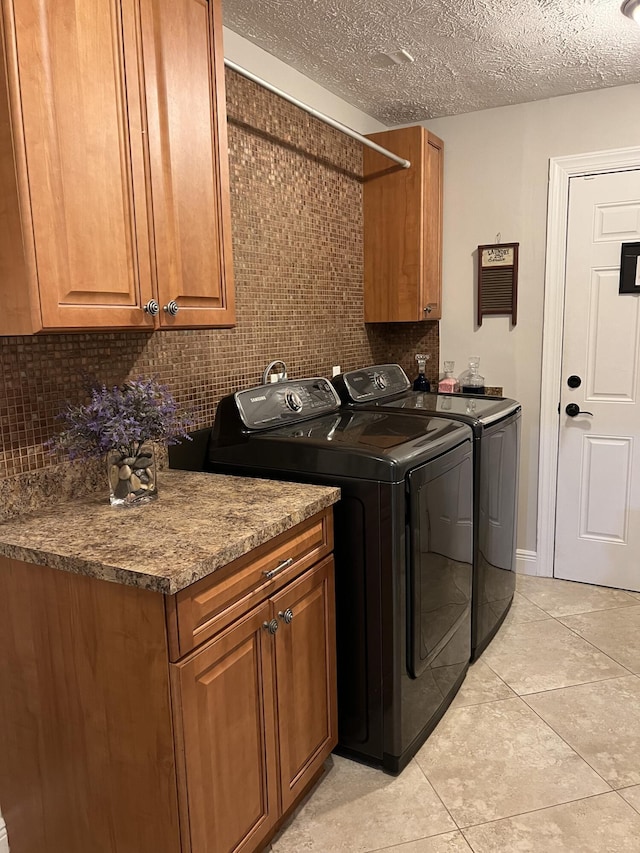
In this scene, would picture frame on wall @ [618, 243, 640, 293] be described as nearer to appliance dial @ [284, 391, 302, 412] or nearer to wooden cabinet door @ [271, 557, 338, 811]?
appliance dial @ [284, 391, 302, 412]

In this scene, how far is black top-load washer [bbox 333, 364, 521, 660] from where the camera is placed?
2.50m

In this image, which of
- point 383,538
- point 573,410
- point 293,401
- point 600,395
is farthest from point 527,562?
point 383,538

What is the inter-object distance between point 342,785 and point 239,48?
8.45 feet

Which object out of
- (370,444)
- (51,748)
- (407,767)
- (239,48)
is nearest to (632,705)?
(407,767)

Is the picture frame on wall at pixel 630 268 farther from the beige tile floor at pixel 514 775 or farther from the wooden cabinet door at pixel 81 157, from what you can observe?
the wooden cabinet door at pixel 81 157

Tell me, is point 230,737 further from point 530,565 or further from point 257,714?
point 530,565

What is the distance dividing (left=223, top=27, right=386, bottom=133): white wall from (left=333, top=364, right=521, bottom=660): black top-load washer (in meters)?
1.21

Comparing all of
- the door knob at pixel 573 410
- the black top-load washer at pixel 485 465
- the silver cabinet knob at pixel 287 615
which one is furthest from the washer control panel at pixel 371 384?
the silver cabinet knob at pixel 287 615

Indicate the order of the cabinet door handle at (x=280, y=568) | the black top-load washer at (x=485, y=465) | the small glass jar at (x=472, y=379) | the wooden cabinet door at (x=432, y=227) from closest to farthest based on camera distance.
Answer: the cabinet door handle at (x=280, y=568), the black top-load washer at (x=485, y=465), the wooden cabinet door at (x=432, y=227), the small glass jar at (x=472, y=379)

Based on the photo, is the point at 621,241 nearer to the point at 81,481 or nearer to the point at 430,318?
the point at 430,318

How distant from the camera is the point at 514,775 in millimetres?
1992

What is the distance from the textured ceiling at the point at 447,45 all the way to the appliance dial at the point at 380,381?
131 centimetres

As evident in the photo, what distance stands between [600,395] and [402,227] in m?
1.32

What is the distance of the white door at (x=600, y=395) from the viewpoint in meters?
3.11
